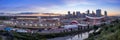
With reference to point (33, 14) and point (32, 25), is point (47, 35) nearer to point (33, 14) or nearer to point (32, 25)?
point (32, 25)

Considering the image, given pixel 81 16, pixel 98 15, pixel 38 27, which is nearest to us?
pixel 38 27

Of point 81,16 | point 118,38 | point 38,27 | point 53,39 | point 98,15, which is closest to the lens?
point 118,38

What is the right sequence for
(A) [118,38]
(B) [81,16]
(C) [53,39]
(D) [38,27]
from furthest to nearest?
(B) [81,16], (D) [38,27], (C) [53,39], (A) [118,38]

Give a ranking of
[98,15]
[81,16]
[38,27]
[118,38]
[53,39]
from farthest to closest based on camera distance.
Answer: [81,16]
[98,15]
[38,27]
[53,39]
[118,38]

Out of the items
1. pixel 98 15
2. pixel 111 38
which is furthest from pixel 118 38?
pixel 98 15

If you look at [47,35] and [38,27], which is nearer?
[47,35]

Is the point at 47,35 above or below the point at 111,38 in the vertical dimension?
below

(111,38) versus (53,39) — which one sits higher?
(111,38)

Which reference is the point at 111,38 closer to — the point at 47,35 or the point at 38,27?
the point at 47,35

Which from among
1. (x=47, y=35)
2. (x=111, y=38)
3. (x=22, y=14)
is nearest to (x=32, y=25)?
(x=47, y=35)
